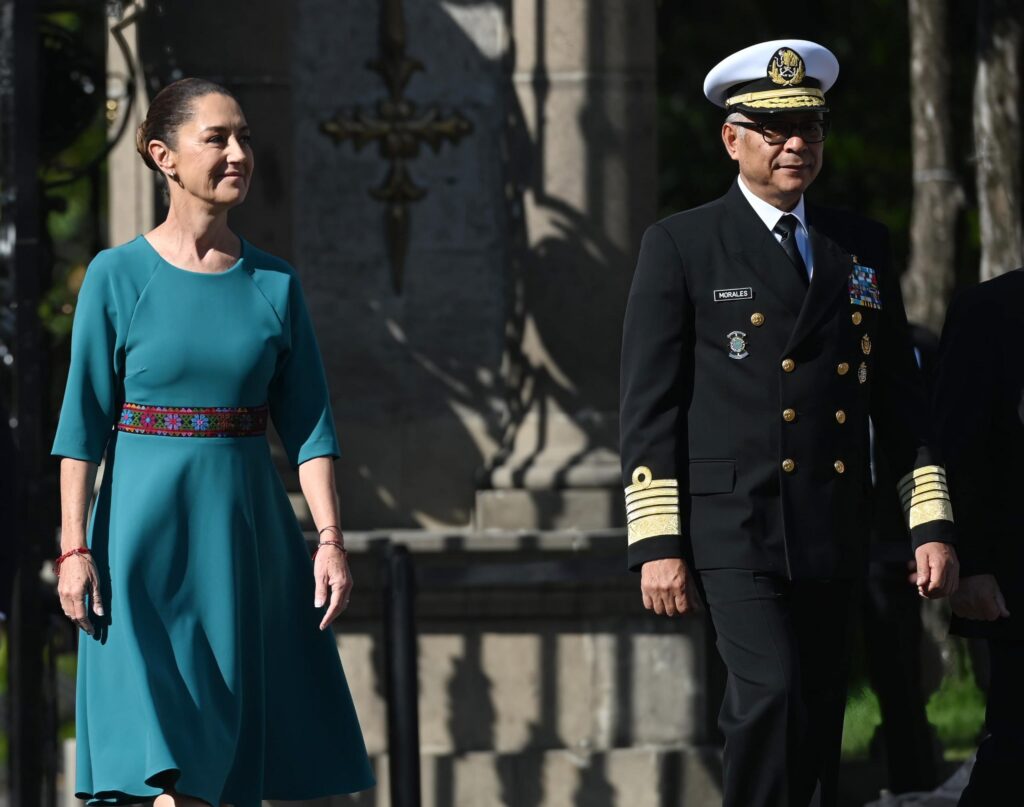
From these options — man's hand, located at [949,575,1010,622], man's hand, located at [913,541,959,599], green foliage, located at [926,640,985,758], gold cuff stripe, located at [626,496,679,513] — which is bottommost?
green foliage, located at [926,640,985,758]

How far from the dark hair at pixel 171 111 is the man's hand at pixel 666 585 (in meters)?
1.53

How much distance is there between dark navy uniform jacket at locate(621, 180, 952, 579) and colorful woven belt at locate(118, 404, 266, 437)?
954 mm

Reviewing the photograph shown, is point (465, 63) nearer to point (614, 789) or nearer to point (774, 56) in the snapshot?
point (614, 789)

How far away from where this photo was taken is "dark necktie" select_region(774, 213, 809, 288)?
6.43 m

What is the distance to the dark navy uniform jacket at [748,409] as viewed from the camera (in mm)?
6273

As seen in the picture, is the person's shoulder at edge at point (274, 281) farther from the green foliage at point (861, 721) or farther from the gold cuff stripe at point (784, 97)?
the green foliage at point (861, 721)

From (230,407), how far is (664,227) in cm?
113

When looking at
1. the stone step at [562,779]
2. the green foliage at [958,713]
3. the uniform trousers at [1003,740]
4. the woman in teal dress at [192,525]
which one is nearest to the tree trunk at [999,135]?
the green foliage at [958,713]

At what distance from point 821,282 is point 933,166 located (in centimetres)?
787

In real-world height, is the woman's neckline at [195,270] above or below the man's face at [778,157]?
below

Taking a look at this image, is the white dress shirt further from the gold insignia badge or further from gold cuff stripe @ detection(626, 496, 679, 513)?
gold cuff stripe @ detection(626, 496, 679, 513)

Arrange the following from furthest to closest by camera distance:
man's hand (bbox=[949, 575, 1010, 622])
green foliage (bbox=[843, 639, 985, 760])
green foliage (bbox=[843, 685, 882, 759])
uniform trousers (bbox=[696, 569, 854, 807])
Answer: green foliage (bbox=[843, 639, 985, 760])
green foliage (bbox=[843, 685, 882, 759])
man's hand (bbox=[949, 575, 1010, 622])
uniform trousers (bbox=[696, 569, 854, 807])

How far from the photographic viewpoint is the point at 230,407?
6.40 metres

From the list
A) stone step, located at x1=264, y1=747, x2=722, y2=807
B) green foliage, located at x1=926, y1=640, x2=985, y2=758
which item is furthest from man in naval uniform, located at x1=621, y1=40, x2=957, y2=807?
green foliage, located at x1=926, y1=640, x2=985, y2=758
